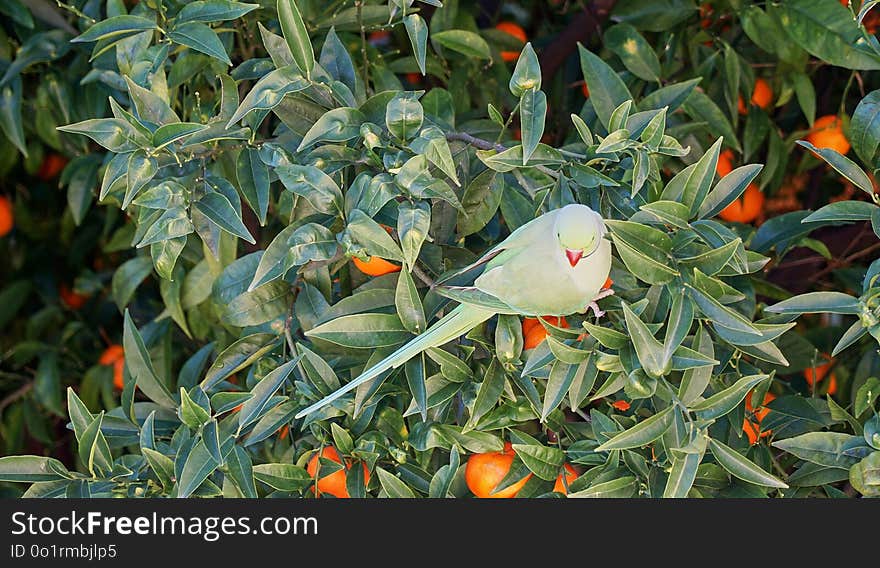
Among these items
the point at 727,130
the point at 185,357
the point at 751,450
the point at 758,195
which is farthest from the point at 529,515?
the point at 185,357

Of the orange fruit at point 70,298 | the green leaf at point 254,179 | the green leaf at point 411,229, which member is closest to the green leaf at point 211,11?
the green leaf at point 254,179

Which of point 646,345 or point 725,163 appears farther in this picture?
point 725,163

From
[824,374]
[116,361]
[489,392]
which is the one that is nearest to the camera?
[489,392]

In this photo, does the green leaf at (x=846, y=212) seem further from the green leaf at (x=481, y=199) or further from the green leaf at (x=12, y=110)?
the green leaf at (x=12, y=110)

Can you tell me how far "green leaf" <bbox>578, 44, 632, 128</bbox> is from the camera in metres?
0.76

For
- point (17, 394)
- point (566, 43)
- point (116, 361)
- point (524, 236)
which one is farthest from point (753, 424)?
point (17, 394)

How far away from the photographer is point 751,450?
0.71m

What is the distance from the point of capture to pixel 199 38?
69 centimetres

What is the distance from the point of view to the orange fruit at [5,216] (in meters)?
1.21

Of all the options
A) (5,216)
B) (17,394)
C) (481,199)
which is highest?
(481,199)

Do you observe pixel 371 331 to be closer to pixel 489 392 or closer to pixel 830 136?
pixel 489 392

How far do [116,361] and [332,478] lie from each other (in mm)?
539

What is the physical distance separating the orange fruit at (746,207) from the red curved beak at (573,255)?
50 cm

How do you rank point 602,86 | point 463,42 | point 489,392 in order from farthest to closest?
point 463,42, point 602,86, point 489,392
